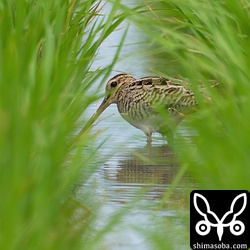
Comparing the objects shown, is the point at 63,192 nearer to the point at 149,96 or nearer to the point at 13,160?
the point at 13,160

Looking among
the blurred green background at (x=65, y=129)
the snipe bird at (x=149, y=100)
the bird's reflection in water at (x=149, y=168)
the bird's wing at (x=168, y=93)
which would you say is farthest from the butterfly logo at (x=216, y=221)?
the bird's wing at (x=168, y=93)

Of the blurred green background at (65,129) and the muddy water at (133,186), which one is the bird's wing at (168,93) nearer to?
the muddy water at (133,186)

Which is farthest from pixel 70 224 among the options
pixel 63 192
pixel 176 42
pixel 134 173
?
pixel 134 173

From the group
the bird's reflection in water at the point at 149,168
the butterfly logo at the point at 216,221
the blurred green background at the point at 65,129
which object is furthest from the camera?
the bird's reflection in water at the point at 149,168

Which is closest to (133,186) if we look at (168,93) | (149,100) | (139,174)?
(139,174)

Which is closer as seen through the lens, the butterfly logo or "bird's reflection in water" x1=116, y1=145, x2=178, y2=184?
the butterfly logo

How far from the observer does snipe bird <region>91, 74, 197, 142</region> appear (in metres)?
8.56

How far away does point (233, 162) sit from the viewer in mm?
4957

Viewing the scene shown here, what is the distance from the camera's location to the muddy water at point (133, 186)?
17.7ft

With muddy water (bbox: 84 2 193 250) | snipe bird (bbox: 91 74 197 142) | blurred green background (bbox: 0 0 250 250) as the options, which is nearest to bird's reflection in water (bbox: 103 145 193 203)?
muddy water (bbox: 84 2 193 250)

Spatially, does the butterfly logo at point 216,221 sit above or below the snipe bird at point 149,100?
above

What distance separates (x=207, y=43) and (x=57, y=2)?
761mm

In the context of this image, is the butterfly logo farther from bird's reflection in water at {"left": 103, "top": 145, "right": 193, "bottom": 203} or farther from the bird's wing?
the bird's wing

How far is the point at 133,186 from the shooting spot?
6855mm
